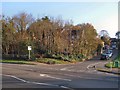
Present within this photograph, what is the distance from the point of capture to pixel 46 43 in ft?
201

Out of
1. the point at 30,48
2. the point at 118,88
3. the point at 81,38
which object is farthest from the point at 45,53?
the point at 118,88

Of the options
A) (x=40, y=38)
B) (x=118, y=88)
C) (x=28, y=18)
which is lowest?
(x=118, y=88)

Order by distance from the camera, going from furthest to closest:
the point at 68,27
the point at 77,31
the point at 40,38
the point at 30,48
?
the point at 77,31, the point at 68,27, the point at 40,38, the point at 30,48

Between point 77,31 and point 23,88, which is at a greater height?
point 77,31

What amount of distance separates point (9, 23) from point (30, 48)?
8.65 meters

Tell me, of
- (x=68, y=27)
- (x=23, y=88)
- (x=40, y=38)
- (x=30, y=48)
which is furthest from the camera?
(x=68, y=27)

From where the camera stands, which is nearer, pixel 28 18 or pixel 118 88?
pixel 118 88

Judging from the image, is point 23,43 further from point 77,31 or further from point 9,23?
point 77,31

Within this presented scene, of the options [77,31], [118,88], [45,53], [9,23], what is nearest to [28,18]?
[9,23]

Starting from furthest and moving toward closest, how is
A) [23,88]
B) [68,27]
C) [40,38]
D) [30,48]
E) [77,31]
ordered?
[77,31], [68,27], [40,38], [30,48], [23,88]

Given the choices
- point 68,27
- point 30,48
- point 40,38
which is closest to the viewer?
point 30,48

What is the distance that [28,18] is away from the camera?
205 feet

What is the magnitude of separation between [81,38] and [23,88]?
54693 mm

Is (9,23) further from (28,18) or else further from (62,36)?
(62,36)
